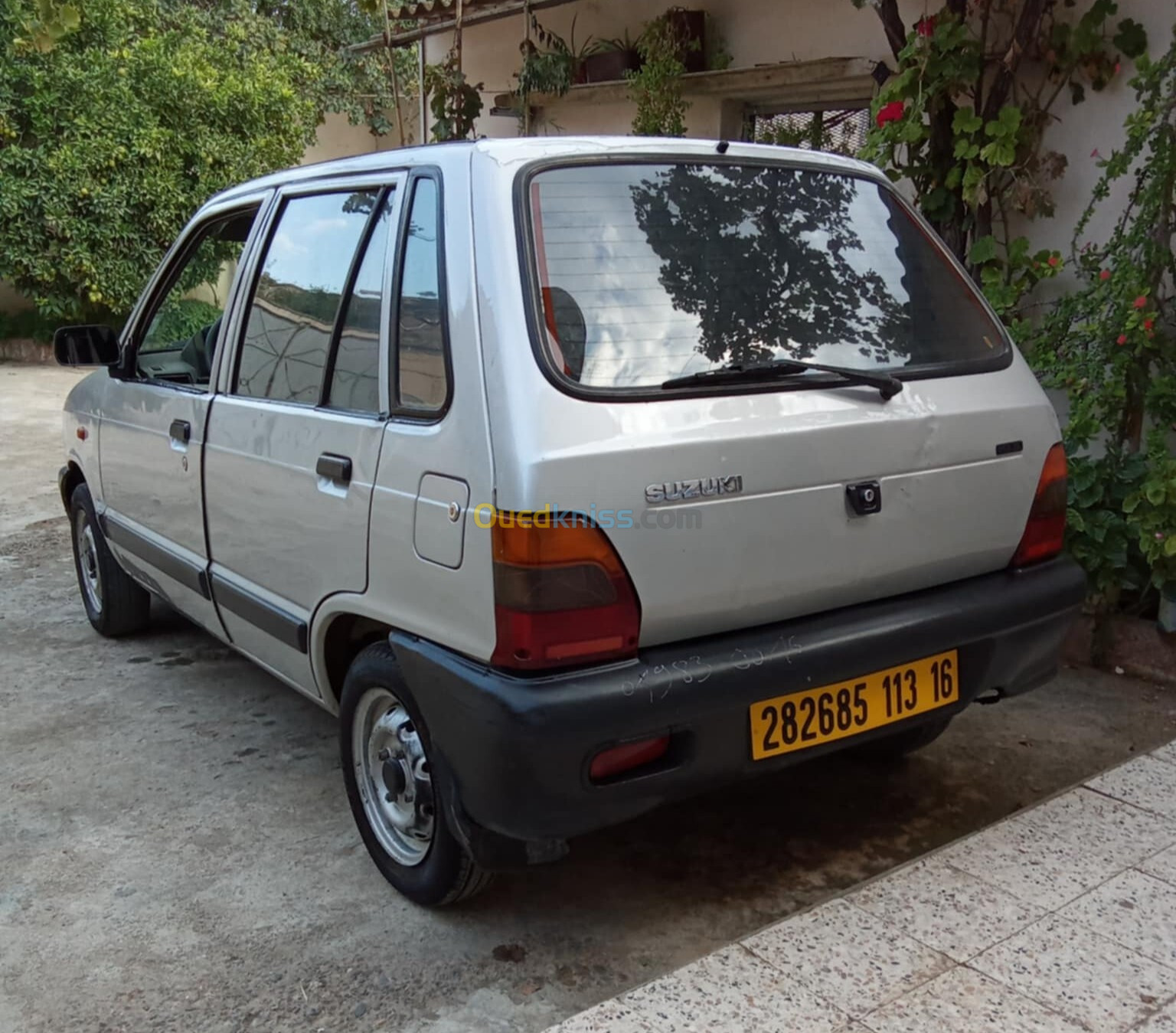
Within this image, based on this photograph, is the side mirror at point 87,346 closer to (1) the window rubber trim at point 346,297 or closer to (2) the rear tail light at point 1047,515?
Answer: (1) the window rubber trim at point 346,297

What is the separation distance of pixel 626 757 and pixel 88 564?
11.5ft

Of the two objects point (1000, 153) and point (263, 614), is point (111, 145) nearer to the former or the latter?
point (1000, 153)

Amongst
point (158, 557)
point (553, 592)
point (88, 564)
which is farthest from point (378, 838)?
point (88, 564)

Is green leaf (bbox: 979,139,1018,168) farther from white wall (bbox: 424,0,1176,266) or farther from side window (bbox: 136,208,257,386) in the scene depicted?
side window (bbox: 136,208,257,386)

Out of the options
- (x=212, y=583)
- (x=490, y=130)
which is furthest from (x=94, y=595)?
(x=490, y=130)

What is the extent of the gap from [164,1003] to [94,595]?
285cm

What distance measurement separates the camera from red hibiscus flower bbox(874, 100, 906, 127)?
500cm

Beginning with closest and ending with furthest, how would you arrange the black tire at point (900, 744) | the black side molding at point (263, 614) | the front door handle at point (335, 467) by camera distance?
the front door handle at point (335, 467) → the black side molding at point (263, 614) → the black tire at point (900, 744)

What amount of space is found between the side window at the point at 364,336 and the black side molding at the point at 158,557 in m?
1.06

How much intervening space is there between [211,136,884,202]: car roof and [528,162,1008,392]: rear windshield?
0.04 meters

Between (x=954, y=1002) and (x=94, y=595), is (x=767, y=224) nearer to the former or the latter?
(x=954, y=1002)

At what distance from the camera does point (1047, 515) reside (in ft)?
9.21

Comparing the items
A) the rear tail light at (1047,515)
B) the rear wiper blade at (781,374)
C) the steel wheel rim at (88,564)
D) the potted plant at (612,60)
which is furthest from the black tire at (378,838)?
the potted plant at (612,60)

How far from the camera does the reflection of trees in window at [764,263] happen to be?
96.0 inches
